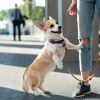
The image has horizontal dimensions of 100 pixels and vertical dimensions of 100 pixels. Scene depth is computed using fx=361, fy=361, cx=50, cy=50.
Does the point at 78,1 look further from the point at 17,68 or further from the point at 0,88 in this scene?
the point at 17,68

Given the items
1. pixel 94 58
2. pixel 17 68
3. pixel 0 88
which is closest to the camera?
pixel 0 88

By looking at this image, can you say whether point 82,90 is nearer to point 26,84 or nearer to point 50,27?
point 26,84

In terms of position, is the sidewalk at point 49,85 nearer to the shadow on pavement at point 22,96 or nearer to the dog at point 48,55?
the shadow on pavement at point 22,96

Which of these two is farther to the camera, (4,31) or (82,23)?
(4,31)

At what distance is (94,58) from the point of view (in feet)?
29.2

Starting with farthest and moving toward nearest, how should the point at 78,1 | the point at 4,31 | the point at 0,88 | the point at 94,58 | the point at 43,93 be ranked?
the point at 4,31
the point at 94,58
the point at 0,88
the point at 43,93
the point at 78,1

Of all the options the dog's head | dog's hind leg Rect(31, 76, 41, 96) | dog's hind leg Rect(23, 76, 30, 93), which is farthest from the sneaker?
the dog's head

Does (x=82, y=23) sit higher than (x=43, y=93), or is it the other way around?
(x=82, y=23)

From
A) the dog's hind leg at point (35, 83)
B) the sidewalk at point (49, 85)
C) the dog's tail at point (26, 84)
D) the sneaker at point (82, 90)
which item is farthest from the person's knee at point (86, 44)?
the dog's tail at point (26, 84)

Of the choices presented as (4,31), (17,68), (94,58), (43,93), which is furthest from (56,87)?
(4,31)

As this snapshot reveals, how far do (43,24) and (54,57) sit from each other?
0.50 m

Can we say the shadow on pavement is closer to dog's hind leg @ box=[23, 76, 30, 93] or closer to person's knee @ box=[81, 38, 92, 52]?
dog's hind leg @ box=[23, 76, 30, 93]

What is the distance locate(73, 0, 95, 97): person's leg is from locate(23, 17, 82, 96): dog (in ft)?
0.41

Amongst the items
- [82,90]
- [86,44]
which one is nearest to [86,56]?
[86,44]
